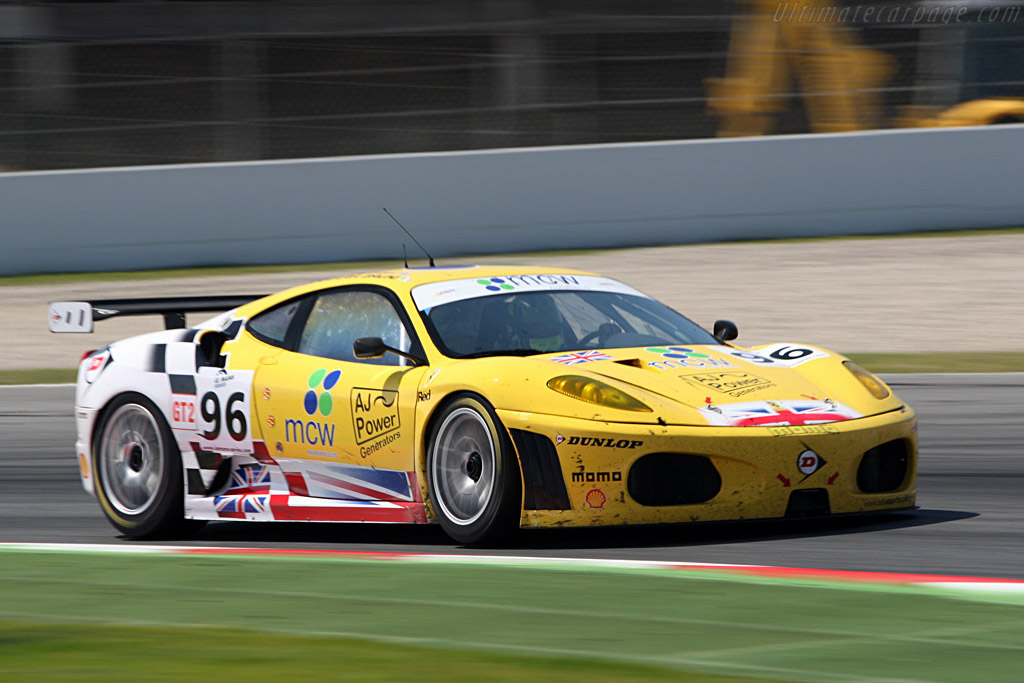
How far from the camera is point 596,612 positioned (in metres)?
4.74

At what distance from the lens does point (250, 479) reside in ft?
23.0

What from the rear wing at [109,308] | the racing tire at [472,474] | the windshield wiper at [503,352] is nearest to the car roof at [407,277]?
the rear wing at [109,308]

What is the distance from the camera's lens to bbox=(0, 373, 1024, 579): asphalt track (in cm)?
580

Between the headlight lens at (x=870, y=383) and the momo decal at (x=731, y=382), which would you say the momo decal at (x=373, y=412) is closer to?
the momo decal at (x=731, y=382)

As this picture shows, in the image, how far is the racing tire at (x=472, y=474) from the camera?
5.93 m

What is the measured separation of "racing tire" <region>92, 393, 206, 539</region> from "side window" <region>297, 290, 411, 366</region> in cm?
81

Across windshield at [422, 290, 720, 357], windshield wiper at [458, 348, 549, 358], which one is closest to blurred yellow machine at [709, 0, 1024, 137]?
windshield at [422, 290, 720, 357]

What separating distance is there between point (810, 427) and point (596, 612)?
1571 millimetres

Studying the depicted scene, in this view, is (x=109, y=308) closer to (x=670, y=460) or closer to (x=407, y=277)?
(x=407, y=277)

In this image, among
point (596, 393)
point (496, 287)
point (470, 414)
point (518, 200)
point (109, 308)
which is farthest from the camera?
point (518, 200)

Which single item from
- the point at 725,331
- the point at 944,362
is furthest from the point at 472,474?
the point at 944,362

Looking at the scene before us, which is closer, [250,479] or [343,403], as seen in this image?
[343,403]

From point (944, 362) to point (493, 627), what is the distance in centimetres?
765

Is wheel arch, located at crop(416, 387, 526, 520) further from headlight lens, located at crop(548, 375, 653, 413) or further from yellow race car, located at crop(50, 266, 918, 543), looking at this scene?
headlight lens, located at crop(548, 375, 653, 413)
